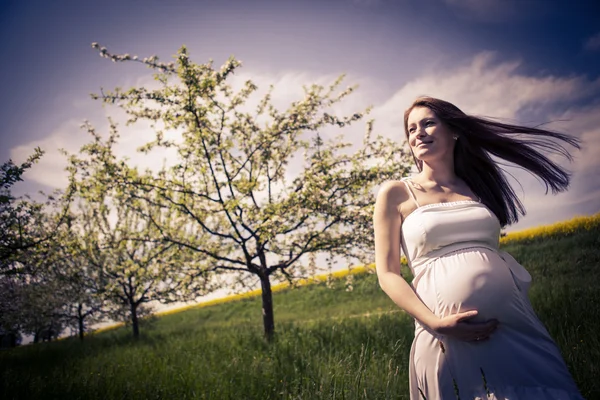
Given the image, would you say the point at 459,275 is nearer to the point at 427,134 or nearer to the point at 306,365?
the point at 427,134

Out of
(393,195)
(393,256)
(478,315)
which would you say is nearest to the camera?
(478,315)

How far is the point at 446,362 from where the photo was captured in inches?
68.7

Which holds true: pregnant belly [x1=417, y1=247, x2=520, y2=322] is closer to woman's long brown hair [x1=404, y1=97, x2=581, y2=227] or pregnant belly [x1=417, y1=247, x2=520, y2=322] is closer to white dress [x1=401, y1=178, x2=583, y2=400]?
white dress [x1=401, y1=178, x2=583, y2=400]

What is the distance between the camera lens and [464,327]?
160 cm

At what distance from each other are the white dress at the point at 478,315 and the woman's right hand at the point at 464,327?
0.18 feet

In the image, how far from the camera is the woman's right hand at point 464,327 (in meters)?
1.59

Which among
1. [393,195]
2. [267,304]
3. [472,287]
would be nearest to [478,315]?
[472,287]

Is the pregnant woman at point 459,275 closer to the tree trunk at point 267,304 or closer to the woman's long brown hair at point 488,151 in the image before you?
the woman's long brown hair at point 488,151

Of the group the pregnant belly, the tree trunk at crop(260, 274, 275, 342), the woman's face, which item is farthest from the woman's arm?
the tree trunk at crop(260, 274, 275, 342)

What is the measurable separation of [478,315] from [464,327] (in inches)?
6.6

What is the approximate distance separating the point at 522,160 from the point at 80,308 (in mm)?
20881

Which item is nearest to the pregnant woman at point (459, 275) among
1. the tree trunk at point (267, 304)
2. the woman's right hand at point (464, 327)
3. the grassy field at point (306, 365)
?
the woman's right hand at point (464, 327)

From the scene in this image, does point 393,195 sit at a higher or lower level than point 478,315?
higher

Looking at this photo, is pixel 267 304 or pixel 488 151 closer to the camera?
pixel 488 151
